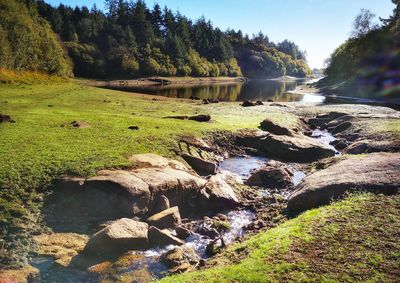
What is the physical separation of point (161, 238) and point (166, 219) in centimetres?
183

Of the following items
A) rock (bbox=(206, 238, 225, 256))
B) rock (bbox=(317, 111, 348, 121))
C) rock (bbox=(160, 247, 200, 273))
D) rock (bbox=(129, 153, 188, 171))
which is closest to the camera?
rock (bbox=(160, 247, 200, 273))

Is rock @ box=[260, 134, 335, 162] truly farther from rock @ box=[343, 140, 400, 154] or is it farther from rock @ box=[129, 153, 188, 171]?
rock @ box=[129, 153, 188, 171]

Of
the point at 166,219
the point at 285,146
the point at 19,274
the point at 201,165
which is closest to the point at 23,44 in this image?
the point at 201,165

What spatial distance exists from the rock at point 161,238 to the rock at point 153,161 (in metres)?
6.73

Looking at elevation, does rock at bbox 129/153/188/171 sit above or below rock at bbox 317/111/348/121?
below

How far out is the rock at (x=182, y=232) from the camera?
18.8m

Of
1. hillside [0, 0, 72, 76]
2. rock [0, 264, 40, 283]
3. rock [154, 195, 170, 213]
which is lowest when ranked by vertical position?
rock [0, 264, 40, 283]

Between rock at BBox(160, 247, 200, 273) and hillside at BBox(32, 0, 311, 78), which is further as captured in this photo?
hillside at BBox(32, 0, 311, 78)

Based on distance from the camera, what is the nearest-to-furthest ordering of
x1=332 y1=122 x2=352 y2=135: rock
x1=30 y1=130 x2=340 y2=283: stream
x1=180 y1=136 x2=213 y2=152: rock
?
1. x1=30 y1=130 x2=340 y2=283: stream
2. x1=180 y1=136 x2=213 y2=152: rock
3. x1=332 y1=122 x2=352 y2=135: rock

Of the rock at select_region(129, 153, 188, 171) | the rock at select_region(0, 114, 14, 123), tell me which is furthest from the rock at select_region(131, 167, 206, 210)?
the rock at select_region(0, 114, 14, 123)

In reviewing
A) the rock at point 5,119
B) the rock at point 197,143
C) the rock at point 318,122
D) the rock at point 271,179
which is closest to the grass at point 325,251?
the rock at point 271,179

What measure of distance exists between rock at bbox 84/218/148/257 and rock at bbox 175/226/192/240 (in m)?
1.96

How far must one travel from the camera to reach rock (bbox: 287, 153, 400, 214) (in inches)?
746

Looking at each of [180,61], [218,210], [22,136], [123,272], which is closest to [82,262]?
[123,272]
